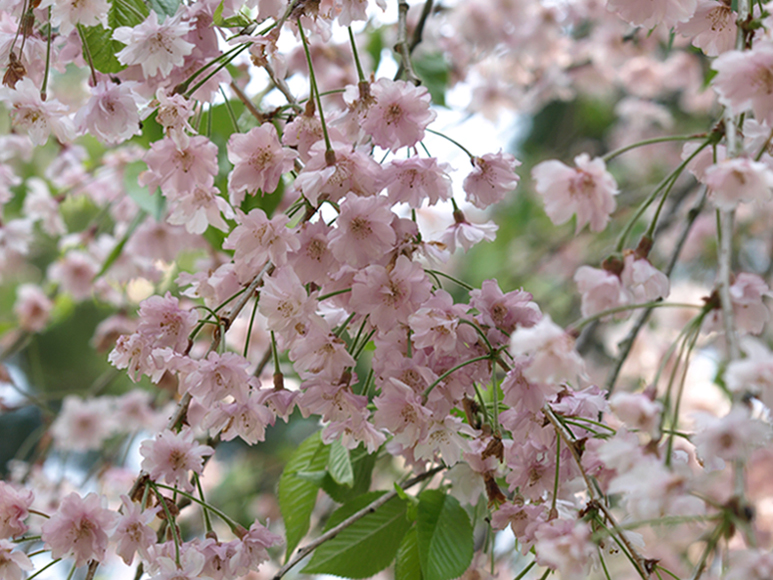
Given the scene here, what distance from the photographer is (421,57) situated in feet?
4.77

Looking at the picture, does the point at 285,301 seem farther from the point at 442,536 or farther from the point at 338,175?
the point at 442,536

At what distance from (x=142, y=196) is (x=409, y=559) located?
2.41 ft

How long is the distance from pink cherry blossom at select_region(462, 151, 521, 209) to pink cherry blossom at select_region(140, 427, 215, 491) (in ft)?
1.22

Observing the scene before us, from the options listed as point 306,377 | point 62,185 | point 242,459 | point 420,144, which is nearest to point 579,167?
point 420,144

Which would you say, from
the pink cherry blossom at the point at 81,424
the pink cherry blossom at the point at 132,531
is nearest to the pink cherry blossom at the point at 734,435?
the pink cherry blossom at the point at 132,531

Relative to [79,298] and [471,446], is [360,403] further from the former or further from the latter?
[79,298]

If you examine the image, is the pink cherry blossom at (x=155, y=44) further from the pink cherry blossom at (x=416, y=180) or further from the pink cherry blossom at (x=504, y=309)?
the pink cherry blossom at (x=504, y=309)

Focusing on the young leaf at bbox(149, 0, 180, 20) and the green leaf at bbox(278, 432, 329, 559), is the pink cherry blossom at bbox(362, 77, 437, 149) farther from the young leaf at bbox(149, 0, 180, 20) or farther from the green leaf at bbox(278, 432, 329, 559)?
the green leaf at bbox(278, 432, 329, 559)

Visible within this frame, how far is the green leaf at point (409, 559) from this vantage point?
0.74 meters

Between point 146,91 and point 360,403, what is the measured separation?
1.44 feet

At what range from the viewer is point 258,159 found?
0.68m

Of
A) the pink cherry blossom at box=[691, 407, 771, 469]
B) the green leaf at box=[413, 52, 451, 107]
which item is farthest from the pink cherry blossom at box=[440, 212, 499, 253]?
the green leaf at box=[413, 52, 451, 107]

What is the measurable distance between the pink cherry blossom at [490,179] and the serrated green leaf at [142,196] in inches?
21.4

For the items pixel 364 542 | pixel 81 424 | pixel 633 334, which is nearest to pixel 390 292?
pixel 364 542
